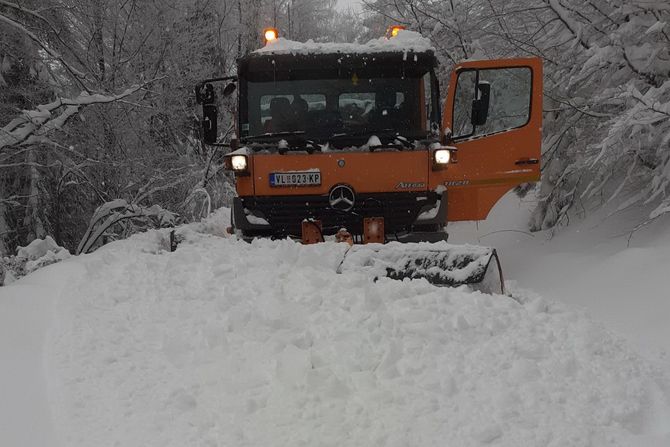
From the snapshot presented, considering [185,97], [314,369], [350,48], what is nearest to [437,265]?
[314,369]

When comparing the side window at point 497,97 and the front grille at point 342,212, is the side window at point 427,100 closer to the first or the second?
the front grille at point 342,212

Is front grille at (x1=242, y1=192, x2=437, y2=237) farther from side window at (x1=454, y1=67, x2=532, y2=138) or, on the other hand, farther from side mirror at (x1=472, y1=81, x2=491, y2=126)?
side window at (x1=454, y1=67, x2=532, y2=138)

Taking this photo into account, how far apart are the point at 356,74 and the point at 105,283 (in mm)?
3155

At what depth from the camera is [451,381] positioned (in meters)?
2.96

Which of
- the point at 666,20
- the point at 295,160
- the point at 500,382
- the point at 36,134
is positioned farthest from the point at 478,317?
the point at 36,134

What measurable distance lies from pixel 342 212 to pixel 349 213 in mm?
70

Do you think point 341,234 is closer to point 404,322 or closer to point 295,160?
point 295,160

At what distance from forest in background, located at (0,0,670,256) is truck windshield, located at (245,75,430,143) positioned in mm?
1963

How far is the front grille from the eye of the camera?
19.6ft

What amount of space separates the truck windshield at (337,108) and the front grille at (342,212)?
66 cm

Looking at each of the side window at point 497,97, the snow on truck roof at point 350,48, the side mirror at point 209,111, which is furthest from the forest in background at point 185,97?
the snow on truck roof at point 350,48

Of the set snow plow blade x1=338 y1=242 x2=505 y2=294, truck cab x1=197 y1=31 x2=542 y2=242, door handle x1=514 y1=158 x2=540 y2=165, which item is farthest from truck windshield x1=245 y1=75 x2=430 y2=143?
snow plow blade x1=338 y1=242 x2=505 y2=294

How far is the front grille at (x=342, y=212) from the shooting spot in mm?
5973

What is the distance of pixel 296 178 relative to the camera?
5941 millimetres
